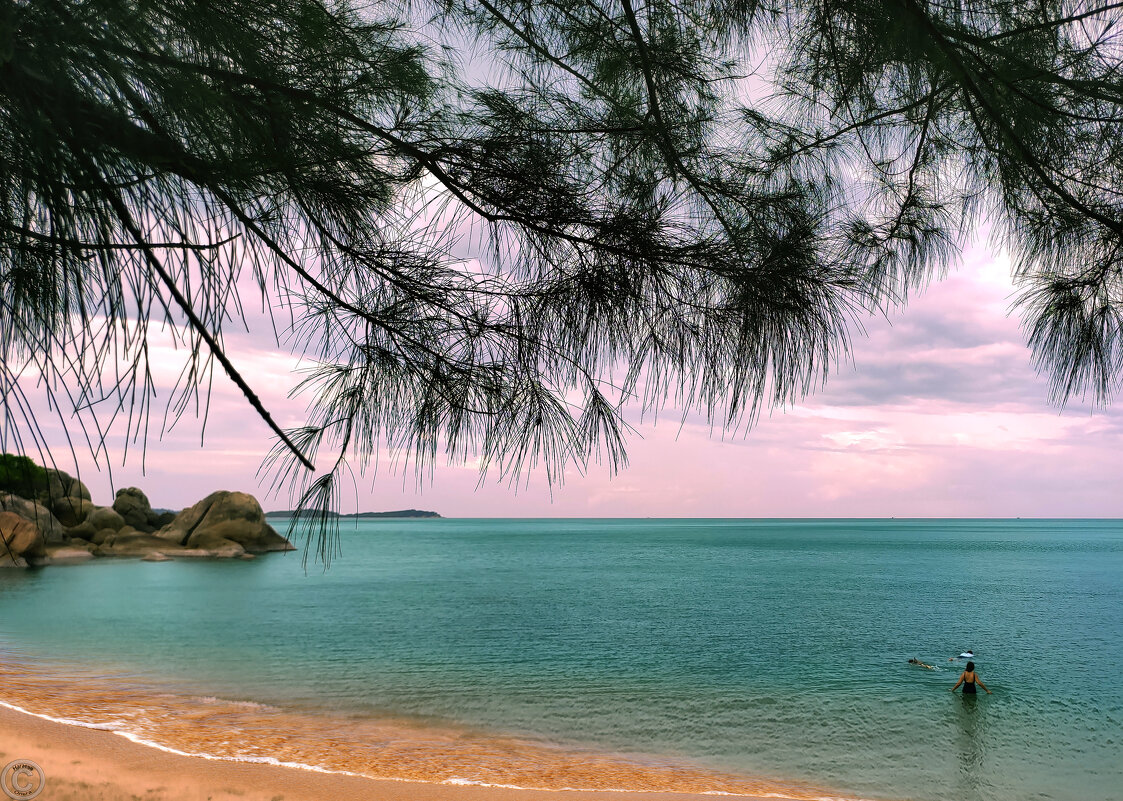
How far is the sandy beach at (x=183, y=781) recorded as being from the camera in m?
6.49

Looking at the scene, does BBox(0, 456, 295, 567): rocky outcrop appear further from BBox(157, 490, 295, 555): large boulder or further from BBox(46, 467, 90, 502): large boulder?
BBox(46, 467, 90, 502): large boulder

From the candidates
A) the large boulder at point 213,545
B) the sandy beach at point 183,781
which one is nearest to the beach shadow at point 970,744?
the sandy beach at point 183,781

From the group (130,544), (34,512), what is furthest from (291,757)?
(130,544)

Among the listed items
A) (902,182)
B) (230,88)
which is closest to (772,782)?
(902,182)

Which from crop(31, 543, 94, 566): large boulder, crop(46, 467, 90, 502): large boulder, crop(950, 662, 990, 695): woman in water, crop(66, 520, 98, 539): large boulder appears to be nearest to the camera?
crop(46, 467, 90, 502): large boulder

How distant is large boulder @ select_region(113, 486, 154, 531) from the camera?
3566 cm

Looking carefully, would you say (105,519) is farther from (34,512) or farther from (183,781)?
(34,512)

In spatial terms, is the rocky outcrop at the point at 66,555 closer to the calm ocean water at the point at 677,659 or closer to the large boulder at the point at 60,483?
the calm ocean water at the point at 677,659

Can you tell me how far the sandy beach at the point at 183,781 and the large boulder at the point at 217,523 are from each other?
2936 cm

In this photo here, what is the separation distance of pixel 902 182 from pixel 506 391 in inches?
84.9

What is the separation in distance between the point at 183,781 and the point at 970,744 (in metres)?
10.8

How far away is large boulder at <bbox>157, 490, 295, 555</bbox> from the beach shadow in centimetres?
3084

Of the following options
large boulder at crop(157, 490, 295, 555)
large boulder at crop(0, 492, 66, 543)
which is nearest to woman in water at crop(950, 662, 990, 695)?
large boulder at crop(0, 492, 66, 543)

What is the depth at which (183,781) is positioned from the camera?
22.8 ft
